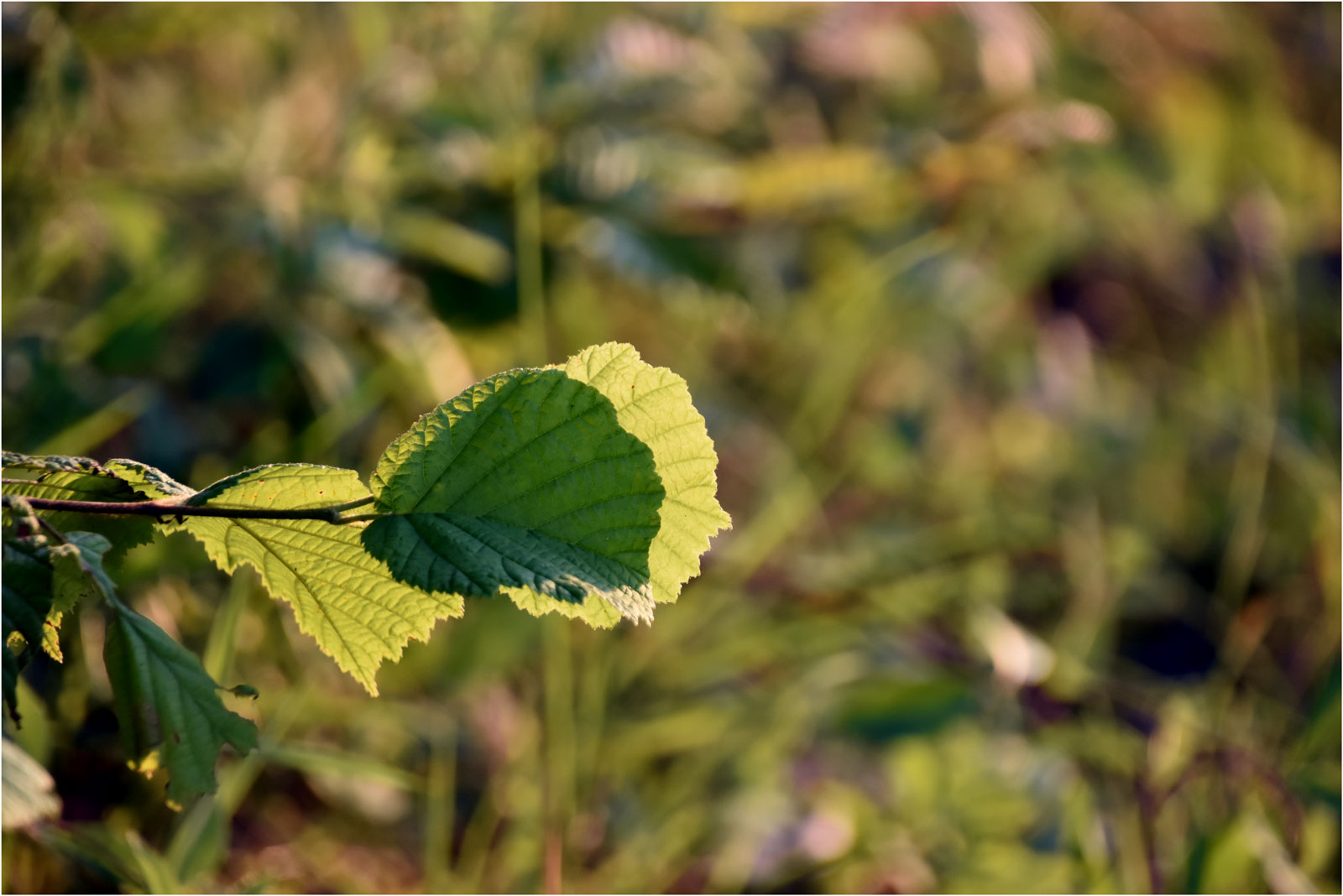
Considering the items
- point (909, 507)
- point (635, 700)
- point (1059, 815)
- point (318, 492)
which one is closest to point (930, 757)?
point (1059, 815)

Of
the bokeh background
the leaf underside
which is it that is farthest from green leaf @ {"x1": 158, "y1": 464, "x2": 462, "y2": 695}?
the bokeh background

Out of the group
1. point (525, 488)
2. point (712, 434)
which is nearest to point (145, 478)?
point (525, 488)

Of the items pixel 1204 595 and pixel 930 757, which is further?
pixel 1204 595

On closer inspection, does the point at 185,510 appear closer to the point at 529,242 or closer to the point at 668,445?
the point at 668,445

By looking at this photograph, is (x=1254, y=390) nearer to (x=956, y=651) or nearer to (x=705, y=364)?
(x=956, y=651)

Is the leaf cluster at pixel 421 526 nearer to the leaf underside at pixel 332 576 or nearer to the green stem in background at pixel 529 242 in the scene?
the leaf underside at pixel 332 576

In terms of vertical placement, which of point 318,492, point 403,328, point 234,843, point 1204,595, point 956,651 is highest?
point 318,492

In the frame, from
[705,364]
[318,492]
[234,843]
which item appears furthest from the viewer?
[705,364]
